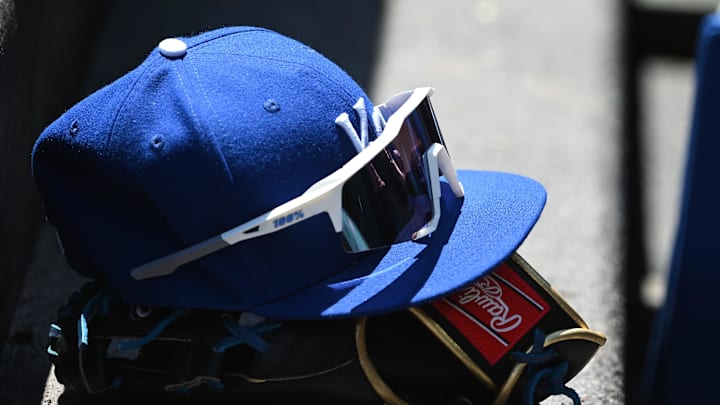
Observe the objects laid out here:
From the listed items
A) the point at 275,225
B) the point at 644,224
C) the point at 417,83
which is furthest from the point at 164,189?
the point at 644,224

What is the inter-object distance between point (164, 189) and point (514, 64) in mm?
1493

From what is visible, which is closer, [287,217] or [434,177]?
[287,217]

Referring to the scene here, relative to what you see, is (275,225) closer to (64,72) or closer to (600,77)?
(64,72)

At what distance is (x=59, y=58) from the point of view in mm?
2025

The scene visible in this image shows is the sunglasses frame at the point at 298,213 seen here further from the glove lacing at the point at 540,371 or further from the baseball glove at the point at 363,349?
the glove lacing at the point at 540,371

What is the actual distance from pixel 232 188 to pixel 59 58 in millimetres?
935

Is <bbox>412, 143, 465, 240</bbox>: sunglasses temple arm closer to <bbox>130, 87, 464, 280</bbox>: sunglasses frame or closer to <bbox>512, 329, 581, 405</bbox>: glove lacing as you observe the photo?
<bbox>130, 87, 464, 280</bbox>: sunglasses frame

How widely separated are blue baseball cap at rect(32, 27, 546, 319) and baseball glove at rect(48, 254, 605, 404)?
7cm

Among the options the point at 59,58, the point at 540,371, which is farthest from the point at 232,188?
the point at 59,58

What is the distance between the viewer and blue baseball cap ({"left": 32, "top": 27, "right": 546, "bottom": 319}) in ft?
4.18

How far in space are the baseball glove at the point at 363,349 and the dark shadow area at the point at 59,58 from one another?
18cm

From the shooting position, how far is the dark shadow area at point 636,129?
2.71 m

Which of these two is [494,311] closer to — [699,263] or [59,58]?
[699,263]

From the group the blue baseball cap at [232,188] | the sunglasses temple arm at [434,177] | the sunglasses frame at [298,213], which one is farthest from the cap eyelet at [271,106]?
the sunglasses temple arm at [434,177]
